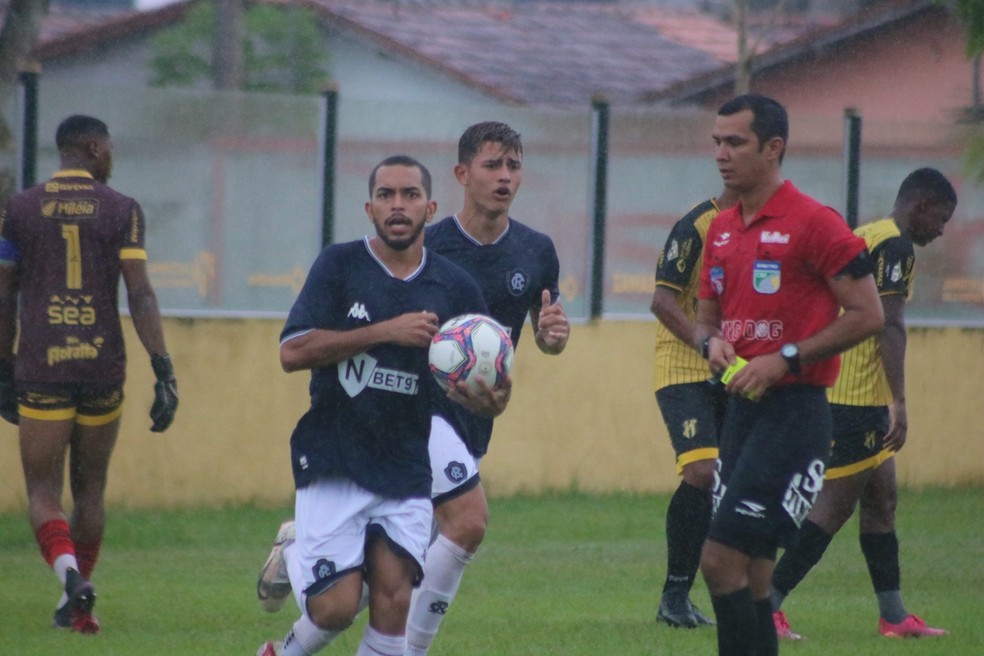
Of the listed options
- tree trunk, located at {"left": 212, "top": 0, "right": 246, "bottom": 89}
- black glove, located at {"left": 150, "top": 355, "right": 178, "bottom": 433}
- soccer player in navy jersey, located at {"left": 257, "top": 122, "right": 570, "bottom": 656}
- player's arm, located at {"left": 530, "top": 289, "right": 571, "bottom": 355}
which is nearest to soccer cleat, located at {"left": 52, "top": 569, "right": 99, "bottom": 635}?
black glove, located at {"left": 150, "top": 355, "right": 178, "bottom": 433}

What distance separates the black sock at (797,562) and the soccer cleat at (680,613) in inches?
20.9

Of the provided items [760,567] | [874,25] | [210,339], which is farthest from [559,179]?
[874,25]

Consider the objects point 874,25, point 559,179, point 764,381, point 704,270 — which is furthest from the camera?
point 874,25

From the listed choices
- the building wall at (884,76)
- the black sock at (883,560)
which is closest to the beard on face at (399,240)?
the black sock at (883,560)

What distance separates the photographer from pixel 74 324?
8422 mm

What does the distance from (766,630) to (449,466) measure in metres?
1.57

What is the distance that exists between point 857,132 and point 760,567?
27.8 feet

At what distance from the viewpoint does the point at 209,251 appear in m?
12.6

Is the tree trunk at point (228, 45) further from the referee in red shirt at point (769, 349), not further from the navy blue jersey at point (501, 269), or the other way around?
the referee in red shirt at point (769, 349)

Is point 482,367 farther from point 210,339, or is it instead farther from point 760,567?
point 210,339

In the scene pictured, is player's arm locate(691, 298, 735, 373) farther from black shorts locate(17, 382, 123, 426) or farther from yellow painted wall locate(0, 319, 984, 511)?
yellow painted wall locate(0, 319, 984, 511)

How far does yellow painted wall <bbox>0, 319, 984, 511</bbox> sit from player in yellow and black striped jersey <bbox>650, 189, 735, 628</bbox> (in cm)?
469

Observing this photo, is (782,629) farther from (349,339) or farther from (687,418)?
(349,339)

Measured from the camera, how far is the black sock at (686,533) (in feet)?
27.7
